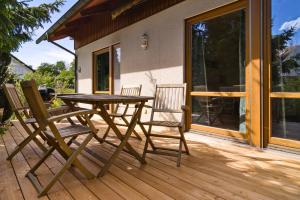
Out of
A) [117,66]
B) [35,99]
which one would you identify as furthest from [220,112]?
[117,66]

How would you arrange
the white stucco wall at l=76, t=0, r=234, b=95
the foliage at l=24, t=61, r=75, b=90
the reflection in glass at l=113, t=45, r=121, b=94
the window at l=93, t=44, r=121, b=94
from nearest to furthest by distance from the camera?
the white stucco wall at l=76, t=0, r=234, b=95
the reflection in glass at l=113, t=45, r=121, b=94
the window at l=93, t=44, r=121, b=94
the foliage at l=24, t=61, r=75, b=90

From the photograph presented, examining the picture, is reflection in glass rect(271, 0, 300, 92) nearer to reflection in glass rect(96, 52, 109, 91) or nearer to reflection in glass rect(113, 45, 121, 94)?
reflection in glass rect(113, 45, 121, 94)

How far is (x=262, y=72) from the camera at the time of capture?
10.9 feet

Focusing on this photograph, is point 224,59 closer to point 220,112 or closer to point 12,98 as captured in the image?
point 220,112

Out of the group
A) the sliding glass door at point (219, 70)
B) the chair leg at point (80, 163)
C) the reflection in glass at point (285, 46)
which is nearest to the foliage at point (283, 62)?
the reflection in glass at point (285, 46)

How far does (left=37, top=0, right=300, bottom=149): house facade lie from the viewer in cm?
320

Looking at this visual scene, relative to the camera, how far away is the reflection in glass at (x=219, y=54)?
147 inches

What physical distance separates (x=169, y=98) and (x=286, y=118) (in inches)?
60.4

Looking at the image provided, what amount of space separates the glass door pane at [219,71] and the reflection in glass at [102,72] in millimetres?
3781

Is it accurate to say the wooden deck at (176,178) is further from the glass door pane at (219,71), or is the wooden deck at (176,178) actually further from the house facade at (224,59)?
the glass door pane at (219,71)

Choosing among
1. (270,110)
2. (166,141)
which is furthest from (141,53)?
(270,110)

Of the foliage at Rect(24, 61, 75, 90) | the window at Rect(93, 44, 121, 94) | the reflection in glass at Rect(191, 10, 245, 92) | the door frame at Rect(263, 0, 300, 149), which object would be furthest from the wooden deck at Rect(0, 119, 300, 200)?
the foliage at Rect(24, 61, 75, 90)

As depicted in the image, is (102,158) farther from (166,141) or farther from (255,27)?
(255,27)

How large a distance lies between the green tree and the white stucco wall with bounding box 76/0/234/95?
233cm
